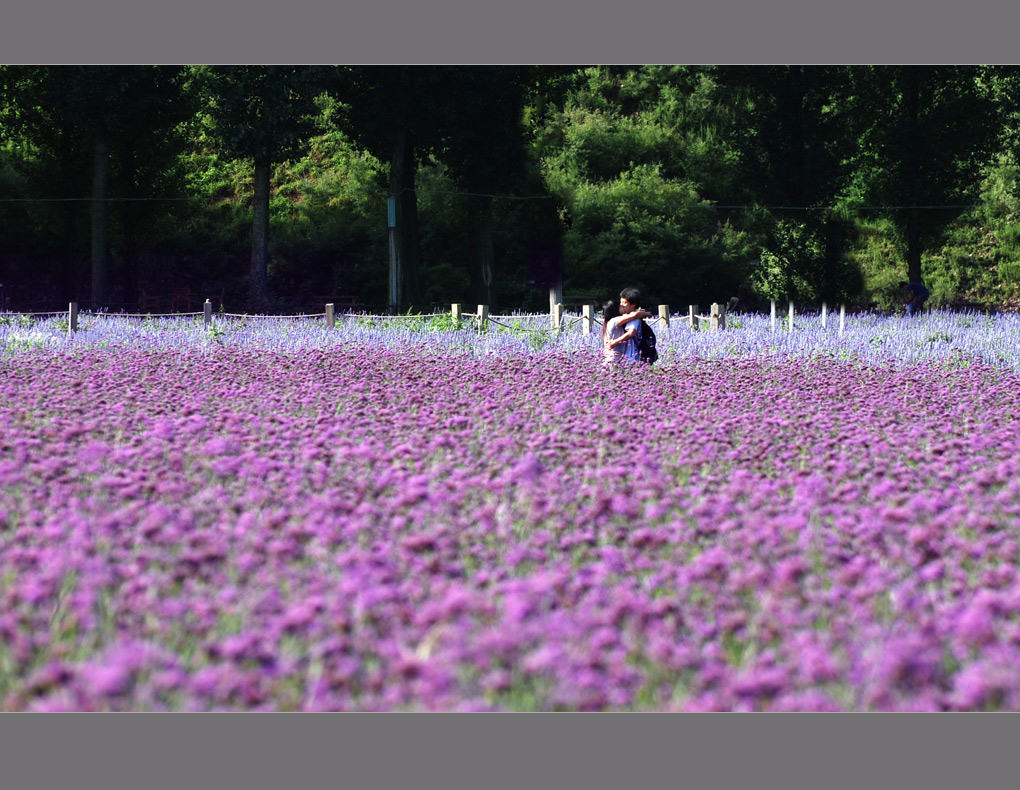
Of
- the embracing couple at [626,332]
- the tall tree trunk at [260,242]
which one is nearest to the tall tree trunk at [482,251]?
the tall tree trunk at [260,242]

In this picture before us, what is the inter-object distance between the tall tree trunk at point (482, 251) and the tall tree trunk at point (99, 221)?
10.1 metres

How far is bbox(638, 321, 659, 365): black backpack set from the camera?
10954 mm

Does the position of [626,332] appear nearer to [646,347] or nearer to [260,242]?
[646,347]

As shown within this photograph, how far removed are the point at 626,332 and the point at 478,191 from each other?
20.7 m

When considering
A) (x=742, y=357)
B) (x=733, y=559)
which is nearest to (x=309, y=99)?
(x=742, y=357)

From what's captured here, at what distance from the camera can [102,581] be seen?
3.05 meters

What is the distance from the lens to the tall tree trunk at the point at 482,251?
31.0 meters

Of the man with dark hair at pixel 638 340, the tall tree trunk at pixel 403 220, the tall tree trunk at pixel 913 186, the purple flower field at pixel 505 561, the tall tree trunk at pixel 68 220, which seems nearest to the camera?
the purple flower field at pixel 505 561

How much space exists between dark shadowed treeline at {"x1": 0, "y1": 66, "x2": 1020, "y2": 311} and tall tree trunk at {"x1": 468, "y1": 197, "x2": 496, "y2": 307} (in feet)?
0.25

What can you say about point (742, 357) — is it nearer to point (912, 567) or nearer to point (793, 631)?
point (912, 567)

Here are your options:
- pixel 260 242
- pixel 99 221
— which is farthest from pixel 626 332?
pixel 99 221

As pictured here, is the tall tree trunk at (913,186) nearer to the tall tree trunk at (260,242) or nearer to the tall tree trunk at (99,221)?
the tall tree trunk at (260,242)

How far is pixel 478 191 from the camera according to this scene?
30.8 metres

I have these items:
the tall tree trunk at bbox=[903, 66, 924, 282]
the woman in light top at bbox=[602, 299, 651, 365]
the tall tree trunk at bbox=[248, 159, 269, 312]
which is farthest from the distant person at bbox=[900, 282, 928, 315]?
the tall tree trunk at bbox=[248, 159, 269, 312]
